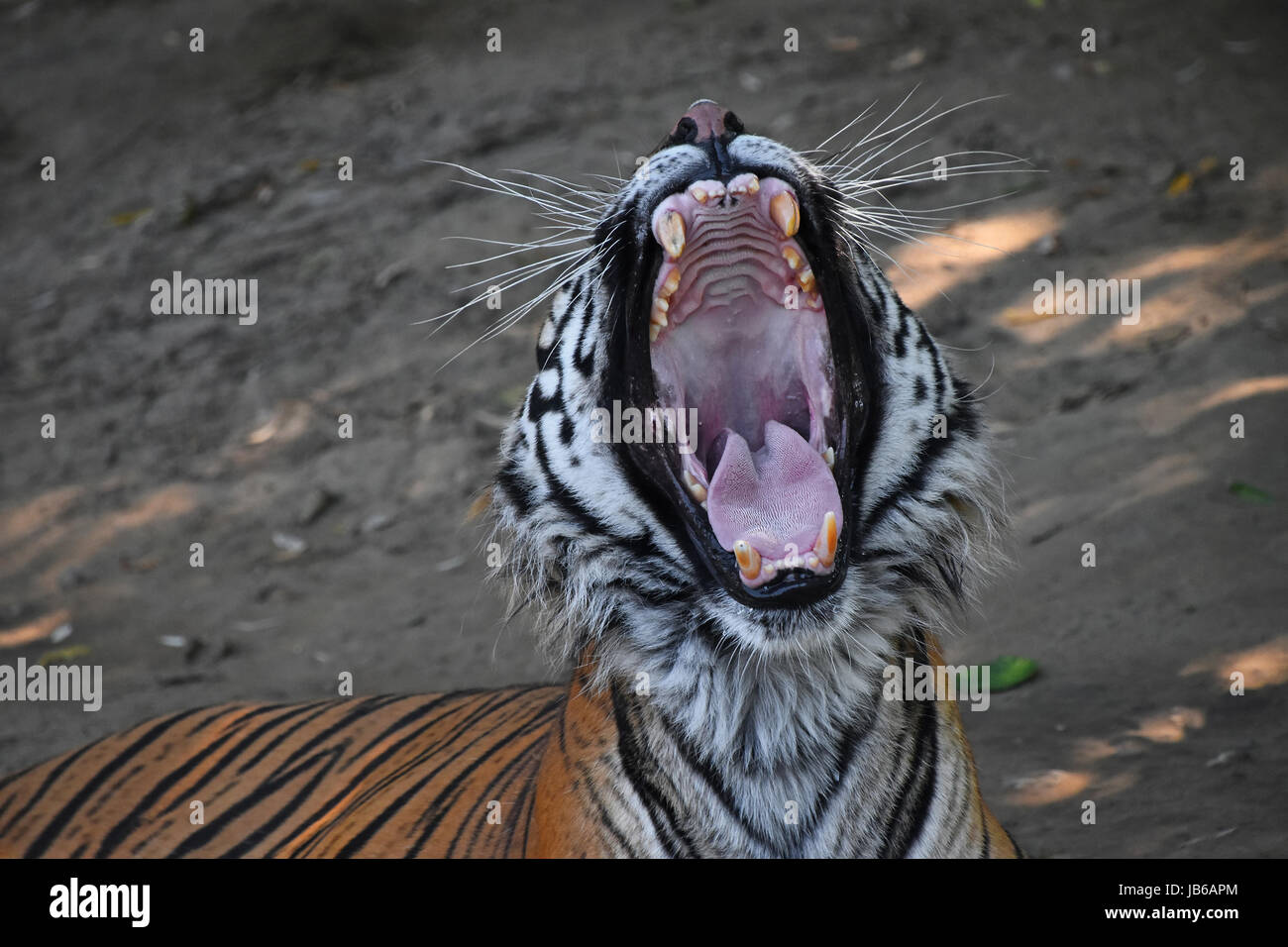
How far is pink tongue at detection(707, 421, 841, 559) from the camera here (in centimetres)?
201

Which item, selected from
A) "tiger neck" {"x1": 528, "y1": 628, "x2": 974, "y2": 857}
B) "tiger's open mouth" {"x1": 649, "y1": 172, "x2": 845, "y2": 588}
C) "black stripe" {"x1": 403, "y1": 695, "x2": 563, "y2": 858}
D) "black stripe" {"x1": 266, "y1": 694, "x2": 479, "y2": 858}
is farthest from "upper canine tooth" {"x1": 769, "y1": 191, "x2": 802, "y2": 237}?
"black stripe" {"x1": 266, "y1": 694, "x2": 479, "y2": 858}

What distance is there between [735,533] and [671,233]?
481 millimetres

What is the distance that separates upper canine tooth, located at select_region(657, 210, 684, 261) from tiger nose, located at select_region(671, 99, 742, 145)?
13cm

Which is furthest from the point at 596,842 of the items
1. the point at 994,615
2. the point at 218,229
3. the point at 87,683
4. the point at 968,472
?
the point at 218,229

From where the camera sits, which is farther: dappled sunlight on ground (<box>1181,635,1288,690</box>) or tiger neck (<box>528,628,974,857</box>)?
dappled sunlight on ground (<box>1181,635,1288,690</box>)

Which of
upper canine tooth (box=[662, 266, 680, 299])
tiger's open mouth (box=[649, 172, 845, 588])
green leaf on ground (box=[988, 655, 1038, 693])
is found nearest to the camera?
tiger's open mouth (box=[649, 172, 845, 588])

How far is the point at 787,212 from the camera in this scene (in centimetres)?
208

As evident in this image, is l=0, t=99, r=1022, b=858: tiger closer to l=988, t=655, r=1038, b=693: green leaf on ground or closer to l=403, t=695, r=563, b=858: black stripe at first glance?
l=403, t=695, r=563, b=858: black stripe

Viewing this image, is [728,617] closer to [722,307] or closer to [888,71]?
[722,307]

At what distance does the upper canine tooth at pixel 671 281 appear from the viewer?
2139mm

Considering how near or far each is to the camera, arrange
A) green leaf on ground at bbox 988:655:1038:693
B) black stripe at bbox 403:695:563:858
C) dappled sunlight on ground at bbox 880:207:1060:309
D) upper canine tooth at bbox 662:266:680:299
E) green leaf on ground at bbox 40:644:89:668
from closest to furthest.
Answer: upper canine tooth at bbox 662:266:680:299 < black stripe at bbox 403:695:563:858 < green leaf on ground at bbox 988:655:1038:693 < green leaf on ground at bbox 40:644:89:668 < dappled sunlight on ground at bbox 880:207:1060:309

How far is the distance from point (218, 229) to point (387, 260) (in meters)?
1.20

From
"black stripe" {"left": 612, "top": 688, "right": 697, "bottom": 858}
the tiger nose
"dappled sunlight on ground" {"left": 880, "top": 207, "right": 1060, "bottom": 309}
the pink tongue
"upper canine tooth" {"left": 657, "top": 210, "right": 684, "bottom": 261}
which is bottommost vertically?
"black stripe" {"left": 612, "top": 688, "right": 697, "bottom": 858}

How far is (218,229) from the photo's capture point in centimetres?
687
